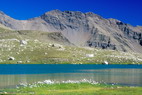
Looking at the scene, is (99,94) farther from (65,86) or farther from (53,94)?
(65,86)

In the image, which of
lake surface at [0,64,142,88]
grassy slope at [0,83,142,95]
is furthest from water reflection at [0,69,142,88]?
grassy slope at [0,83,142,95]

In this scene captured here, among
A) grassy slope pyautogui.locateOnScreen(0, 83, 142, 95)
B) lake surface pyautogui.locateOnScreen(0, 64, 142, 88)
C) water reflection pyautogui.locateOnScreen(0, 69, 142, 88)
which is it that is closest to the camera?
grassy slope pyautogui.locateOnScreen(0, 83, 142, 95)

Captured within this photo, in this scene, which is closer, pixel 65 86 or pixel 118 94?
pixel 118 94

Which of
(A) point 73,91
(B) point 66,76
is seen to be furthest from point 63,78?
(A) point 73,91

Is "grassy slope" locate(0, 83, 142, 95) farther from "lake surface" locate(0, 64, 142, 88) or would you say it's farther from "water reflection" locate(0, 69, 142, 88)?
"water reflection" locate(0, 69, 142, 88)

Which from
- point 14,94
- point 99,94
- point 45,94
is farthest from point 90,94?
point 14,94

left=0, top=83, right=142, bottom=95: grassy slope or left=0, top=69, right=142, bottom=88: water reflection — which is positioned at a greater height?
left=0, top=69, right=142, bottom=88: water reflection

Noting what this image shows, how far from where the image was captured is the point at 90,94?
4581cm

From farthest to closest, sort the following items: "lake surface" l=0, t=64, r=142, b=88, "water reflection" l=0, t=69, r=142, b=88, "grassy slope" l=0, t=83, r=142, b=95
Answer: "lake surface" l=0, t=64, r=142, b=88 < "water reflection" l=0, t=69, r=142, b=88 < "grassy slope" l=0, t=83, r=142, b=95

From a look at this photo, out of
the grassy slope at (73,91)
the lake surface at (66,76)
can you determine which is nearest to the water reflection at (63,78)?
the lake surface at (66,76)

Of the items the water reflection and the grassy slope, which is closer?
the grassy slope

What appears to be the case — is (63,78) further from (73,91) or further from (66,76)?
(73,91)

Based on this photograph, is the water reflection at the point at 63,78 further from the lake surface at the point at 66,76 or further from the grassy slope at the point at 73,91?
the grassy slope at the point at 73,91

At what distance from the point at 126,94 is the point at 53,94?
1302 centimetres
